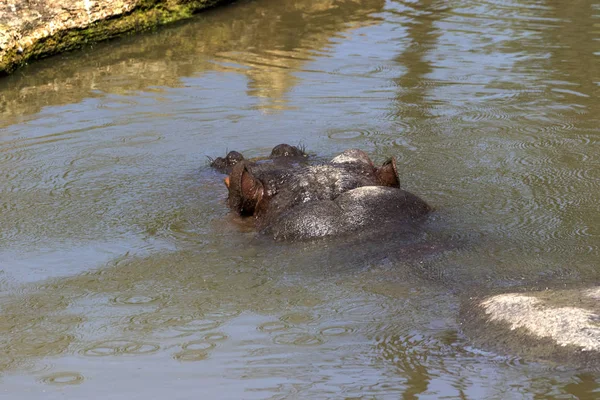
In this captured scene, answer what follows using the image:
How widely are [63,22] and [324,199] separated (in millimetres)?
7241

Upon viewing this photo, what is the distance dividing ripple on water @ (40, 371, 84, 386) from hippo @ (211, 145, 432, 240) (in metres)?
1.73

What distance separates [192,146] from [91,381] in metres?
4.50

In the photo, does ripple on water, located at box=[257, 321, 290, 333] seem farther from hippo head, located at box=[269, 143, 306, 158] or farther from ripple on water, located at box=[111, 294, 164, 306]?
hippo head, located at box=[269, 143, 306, 158]

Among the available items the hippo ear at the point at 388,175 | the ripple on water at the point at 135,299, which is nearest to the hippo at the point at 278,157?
the hippo ear at the point at 388,175

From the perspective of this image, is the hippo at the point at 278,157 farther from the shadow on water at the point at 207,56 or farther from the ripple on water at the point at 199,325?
the shadow on water at the point at 207,56

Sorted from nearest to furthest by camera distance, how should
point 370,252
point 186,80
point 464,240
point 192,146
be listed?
point 370,252
point 464,240
point 192,146
point 186,80

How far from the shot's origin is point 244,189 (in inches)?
230

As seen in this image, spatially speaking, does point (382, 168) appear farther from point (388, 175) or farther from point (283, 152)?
point (283, 152)

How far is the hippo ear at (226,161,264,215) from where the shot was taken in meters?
5.84

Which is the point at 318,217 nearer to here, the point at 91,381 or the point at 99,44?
the point at 91,381

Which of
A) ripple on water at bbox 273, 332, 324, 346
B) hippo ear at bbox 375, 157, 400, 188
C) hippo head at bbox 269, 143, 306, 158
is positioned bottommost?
ripple on water at bbox 273, 332, 324, 346

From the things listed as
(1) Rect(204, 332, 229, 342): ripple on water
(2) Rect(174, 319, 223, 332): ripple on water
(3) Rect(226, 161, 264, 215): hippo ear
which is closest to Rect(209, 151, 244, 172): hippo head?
(3) Rect(226, 161, 264, 215): hippo ear

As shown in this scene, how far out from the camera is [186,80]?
10.7 meters

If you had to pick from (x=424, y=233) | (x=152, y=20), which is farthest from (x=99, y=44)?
(x=424, y=233)
